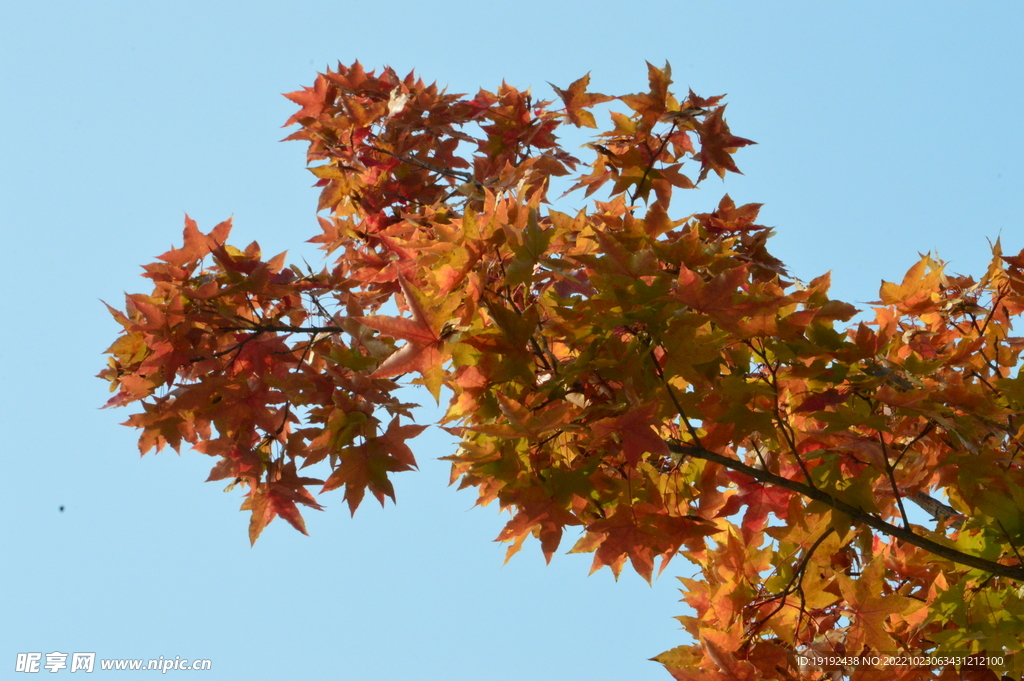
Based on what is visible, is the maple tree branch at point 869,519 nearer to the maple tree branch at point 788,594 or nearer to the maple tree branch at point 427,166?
the maple tree branch at point 788,594

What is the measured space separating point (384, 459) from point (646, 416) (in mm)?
765

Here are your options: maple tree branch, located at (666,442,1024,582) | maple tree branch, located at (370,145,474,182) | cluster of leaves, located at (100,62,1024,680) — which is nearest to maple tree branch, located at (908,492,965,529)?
cluster of leaves, located at (100,62,1024,680)

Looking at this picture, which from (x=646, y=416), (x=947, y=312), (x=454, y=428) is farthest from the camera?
(x=947, y=312)

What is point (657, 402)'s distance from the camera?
1545 mm

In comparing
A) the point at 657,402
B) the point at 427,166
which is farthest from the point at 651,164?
the point at 657,402

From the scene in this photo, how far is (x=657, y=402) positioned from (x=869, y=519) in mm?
707

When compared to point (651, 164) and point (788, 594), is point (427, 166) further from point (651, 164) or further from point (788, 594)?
point (788, 594)

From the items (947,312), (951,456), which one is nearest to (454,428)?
(951,456)

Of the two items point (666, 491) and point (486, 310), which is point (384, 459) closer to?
point (486, 310)

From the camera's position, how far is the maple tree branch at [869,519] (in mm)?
1766

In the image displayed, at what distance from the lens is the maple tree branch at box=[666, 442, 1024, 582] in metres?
1.77

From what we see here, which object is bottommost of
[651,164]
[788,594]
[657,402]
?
[788,594]

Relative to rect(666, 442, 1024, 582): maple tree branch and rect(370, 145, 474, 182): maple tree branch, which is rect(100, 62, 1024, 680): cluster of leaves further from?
rect(370, 145, 474, 182): maple tree branch

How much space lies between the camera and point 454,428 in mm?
1704
